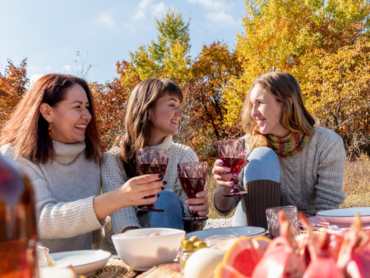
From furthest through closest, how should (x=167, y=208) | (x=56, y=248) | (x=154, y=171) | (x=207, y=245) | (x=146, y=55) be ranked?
(x=146, y=55) → (x=56, y=248) → (x=167, y=208) → (x=154, y=171) → (x=207, y=245)

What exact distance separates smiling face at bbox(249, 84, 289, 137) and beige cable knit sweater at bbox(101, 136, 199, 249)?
2.17ft

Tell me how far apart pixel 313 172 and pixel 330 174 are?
0.16 m

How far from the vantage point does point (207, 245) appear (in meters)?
0.93

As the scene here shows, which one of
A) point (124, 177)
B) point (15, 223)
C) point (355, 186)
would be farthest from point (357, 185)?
→ point (15, 223)

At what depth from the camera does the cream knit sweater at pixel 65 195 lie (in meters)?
1.90

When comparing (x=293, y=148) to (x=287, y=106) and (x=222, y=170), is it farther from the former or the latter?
(x=222, y=170)

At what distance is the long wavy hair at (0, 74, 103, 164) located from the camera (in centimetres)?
239

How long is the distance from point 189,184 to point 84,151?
1186 millimetres

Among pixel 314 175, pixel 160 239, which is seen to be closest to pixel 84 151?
pixel 160 239

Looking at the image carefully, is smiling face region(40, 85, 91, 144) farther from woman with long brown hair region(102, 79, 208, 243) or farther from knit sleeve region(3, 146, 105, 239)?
knit sleeve region(3, 146, 105, 239)

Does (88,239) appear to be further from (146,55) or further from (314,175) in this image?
(146,55)

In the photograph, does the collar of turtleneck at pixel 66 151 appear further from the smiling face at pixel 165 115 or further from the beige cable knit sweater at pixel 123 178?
the smiling face at pixel 165 115

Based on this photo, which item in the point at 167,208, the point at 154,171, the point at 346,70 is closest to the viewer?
the point at 154,171

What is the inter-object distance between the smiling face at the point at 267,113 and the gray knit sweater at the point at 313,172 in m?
0.26
